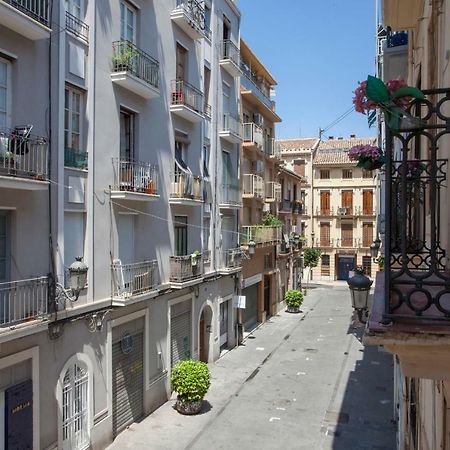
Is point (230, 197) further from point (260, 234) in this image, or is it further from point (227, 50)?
point (227, 50)

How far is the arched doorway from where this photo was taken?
832 inches

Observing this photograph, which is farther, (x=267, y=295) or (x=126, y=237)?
(x=267, y=295)

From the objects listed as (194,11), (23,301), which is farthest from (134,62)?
(23,301)

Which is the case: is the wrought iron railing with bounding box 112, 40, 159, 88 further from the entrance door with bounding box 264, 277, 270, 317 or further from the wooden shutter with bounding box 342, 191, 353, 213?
the wooden shutter with bounding box 342, 191, 353, 213

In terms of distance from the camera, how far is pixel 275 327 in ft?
96.5

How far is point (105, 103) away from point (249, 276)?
1717cm

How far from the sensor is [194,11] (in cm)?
Answer: 1848

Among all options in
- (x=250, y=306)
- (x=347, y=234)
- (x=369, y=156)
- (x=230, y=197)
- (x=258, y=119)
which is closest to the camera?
(x=369, y=156)

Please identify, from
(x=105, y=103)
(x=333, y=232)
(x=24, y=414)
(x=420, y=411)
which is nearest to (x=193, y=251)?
(x=105, y=103)

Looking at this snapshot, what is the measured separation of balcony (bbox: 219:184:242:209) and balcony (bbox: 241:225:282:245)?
2428 millimetres

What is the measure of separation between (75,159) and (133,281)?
431 centimetres

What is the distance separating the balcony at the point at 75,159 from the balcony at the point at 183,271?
6.09 meters

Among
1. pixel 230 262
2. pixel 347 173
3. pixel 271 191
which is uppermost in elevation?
pixel 347 173

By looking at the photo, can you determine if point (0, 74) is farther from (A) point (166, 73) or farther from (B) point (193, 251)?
(B) point (193, 251)
